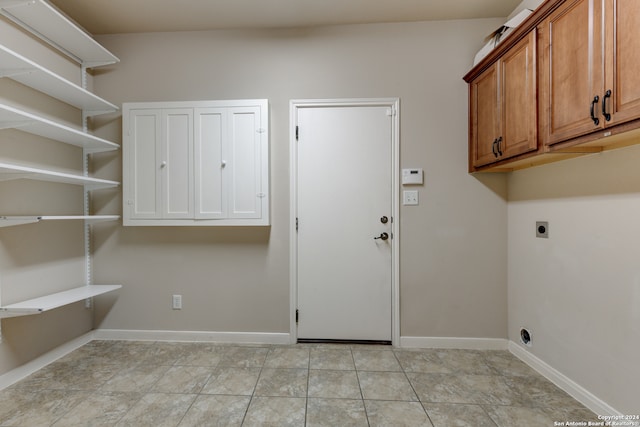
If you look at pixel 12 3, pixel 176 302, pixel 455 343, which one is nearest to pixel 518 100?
pixel 455 343

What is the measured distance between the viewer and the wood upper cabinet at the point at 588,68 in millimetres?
1099

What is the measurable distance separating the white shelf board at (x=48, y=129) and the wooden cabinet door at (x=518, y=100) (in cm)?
283

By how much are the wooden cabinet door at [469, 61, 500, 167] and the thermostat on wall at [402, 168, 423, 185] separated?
0.42m

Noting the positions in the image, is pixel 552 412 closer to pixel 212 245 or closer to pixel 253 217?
pixel 253 217

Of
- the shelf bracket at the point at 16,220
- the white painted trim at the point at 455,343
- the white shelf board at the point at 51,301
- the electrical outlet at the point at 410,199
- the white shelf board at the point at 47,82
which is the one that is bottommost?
the white painted trim at the point at 455,343

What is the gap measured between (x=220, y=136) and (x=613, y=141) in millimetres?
2417

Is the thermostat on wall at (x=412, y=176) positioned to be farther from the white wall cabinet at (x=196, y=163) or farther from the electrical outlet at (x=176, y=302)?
the electrical outlet at (x=176, y=302)

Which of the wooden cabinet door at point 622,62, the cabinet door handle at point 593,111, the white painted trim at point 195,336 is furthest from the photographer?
the white painted trim at point 195,336

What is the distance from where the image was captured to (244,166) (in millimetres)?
2229

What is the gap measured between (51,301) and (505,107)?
331 cm

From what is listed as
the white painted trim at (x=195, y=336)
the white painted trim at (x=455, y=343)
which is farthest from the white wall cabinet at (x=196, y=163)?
the white painted trim at (x=455, y=343)

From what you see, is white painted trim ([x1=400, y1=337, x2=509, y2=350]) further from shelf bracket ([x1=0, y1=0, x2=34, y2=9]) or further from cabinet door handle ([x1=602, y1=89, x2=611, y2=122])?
shelf bracket ([x1=0, y1=0, x2=34, y2=9])

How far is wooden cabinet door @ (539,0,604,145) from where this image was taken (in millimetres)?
1224

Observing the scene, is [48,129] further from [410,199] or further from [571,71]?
[571,71]
